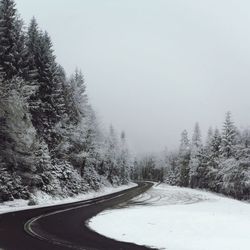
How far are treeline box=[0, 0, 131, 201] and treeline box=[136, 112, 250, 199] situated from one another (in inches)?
795

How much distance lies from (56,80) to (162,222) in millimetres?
27592

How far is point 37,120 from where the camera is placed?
38.8 metres

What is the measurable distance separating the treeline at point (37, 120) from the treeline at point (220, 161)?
795 inches

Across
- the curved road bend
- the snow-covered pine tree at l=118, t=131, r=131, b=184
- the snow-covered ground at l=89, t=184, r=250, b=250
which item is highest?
the snow-covered pine tree at l=118, t=131, r=131, b=184

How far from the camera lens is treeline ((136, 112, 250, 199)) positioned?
182ft

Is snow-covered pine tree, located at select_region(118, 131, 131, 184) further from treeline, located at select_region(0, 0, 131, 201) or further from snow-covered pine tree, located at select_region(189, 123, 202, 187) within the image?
treeline, located at select_region(0, 0, 131, 201)

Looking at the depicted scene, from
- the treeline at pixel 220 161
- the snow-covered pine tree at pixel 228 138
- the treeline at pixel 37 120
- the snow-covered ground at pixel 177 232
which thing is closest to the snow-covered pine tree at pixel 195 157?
the treeline at pixel 220 161

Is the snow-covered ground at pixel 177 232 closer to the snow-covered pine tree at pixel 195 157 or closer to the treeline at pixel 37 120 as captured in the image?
the treeline at pixel 37 120

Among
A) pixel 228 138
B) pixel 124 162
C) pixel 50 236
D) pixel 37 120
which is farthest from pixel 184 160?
pixel 50 236

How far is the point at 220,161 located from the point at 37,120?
3617 cm

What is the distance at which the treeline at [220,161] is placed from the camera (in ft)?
182

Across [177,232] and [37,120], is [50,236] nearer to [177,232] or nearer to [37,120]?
[177,232]

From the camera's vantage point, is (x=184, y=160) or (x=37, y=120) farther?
(x=184, y=160)

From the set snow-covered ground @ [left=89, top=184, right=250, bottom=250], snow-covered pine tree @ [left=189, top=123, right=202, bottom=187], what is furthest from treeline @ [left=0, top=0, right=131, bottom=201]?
snow-covered pine tree @ [left=189, top=123, right=202, bottom=187]
